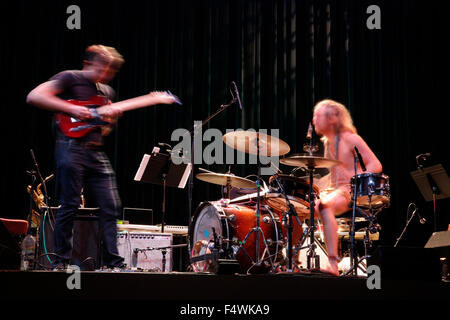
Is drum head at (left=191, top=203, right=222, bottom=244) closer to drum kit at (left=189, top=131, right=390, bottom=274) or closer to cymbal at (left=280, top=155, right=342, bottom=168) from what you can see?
drum kit at (left=189, top=131, right=390, bottom=274)

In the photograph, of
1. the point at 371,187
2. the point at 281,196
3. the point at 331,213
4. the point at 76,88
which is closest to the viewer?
the point at 76,88

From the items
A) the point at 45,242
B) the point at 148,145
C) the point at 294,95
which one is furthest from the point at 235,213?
the point at 294,95

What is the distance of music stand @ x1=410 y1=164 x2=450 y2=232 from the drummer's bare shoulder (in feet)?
4.65

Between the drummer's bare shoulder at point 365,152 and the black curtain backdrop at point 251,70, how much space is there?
3424 millimetres

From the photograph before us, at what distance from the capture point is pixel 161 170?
18.3 ft

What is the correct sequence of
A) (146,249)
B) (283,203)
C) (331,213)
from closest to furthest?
1. (331,213)
2. (283,203)
3. (146,249)

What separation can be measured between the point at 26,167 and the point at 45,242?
278cm

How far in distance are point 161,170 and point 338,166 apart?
2.08 m

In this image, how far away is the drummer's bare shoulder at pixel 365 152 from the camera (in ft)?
13.9

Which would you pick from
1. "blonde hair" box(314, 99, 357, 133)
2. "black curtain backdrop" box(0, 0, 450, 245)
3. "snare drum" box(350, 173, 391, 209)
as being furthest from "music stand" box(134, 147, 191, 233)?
"snare drum" box(350, 173, 391, 209)

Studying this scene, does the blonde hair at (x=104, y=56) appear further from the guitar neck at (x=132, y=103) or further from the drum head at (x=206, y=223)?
the drum head at (x=206, y=223)

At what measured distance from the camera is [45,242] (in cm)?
497

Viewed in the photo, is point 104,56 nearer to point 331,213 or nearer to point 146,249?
point 331,213

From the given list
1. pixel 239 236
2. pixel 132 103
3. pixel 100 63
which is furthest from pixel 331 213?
pixel 100 63
